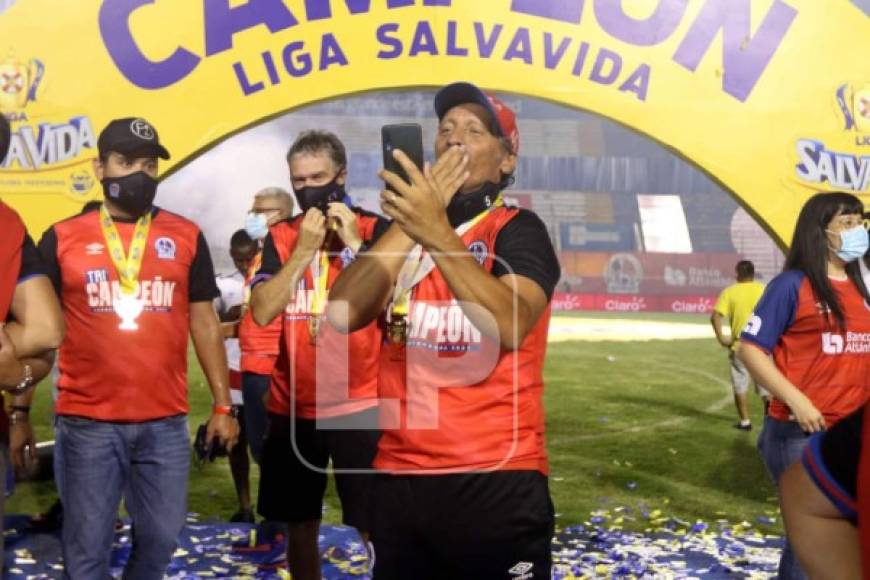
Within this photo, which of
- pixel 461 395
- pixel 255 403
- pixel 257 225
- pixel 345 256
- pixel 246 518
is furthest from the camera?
pixel 246 518

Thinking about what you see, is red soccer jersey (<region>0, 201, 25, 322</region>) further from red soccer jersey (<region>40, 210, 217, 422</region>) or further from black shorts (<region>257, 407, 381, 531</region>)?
black shorts (<region>257, 407, 381, 531</region>)

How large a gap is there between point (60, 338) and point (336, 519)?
5.37m

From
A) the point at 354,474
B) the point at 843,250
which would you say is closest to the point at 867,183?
the point at 843,250

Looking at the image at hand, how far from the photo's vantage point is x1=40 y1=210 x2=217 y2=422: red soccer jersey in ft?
14.1

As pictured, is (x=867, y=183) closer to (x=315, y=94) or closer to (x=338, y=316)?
(x=315, y=94)

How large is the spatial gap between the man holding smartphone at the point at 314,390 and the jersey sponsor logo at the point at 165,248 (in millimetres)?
484

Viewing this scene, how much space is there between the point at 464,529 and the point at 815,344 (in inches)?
89.7

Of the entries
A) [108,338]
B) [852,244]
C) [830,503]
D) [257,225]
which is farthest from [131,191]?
[830,503]

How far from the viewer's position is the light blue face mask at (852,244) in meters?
4.62

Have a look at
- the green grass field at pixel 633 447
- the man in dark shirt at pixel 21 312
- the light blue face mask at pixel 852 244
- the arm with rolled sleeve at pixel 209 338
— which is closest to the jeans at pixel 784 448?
the light blue face mask at pixel 852 244

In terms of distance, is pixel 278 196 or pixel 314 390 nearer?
pixel 314 390

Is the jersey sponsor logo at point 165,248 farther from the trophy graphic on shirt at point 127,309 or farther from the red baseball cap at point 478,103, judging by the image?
the red baseball cap at point 478,103

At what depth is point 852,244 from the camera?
4.62m

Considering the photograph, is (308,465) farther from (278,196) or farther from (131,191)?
(278,196)
